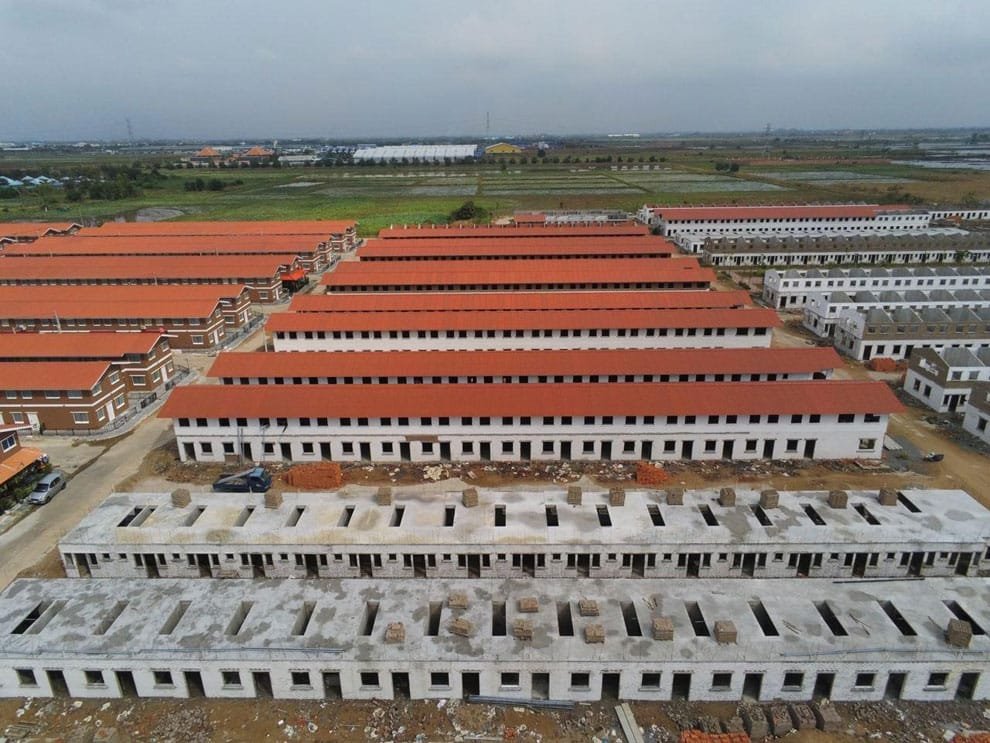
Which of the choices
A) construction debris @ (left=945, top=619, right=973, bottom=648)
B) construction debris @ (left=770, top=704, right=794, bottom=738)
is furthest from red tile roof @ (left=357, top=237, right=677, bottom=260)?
construction debris @ (left=770, top=704, right=794, bottom=738)

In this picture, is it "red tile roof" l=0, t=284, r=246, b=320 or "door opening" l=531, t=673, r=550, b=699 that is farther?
"red tile roof" l=0, t=284, r=246, b=320

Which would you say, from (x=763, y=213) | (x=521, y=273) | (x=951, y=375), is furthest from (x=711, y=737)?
(x=763, y=213)

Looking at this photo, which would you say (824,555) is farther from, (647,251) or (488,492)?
(647,251)

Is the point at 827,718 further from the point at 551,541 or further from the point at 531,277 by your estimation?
the point at 531,277

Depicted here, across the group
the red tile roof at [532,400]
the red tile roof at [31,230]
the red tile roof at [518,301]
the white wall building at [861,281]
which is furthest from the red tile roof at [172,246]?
the white wall building at [861,281]

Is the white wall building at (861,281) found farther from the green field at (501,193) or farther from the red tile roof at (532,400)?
the green field at (501,193)

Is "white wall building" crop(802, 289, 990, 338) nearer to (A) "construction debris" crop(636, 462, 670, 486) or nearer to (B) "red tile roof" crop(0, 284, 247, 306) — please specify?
(A) "construction debris" crop(636, 462, 670, 486)
